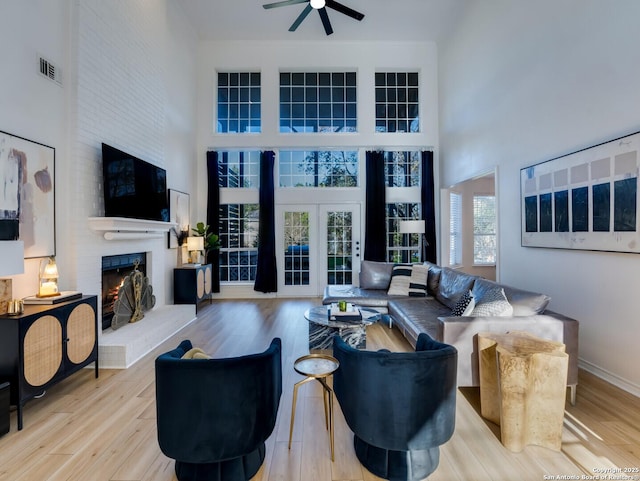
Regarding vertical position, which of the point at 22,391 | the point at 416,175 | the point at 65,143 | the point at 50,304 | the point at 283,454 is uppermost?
the point at 416,175

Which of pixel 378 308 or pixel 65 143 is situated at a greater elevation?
pixel 65 143

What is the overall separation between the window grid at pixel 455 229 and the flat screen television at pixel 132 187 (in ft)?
18.1

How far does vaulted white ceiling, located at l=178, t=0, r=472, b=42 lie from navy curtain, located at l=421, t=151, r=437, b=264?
2434 mm

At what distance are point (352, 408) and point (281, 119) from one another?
6369mm

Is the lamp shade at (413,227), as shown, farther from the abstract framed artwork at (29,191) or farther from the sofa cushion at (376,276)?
the abstract framed artwork at (29,191)

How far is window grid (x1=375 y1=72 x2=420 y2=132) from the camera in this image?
701 centimetres

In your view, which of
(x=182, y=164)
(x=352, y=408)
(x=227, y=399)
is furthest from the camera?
(x=182, y=164)

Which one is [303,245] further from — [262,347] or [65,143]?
[65,143]

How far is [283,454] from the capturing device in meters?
1.97

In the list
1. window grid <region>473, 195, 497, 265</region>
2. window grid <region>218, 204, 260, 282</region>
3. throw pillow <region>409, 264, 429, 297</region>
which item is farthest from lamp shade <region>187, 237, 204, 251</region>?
window grid <region>473, 195, 497, 265</region>

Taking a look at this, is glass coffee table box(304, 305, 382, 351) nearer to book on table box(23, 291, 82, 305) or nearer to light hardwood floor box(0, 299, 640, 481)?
light hardwood floor box(0, 299, 640, 481)

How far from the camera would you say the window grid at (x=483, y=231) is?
7.03m

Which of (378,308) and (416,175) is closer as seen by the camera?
(378,308)

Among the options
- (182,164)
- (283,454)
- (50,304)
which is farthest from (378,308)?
(182,164)
